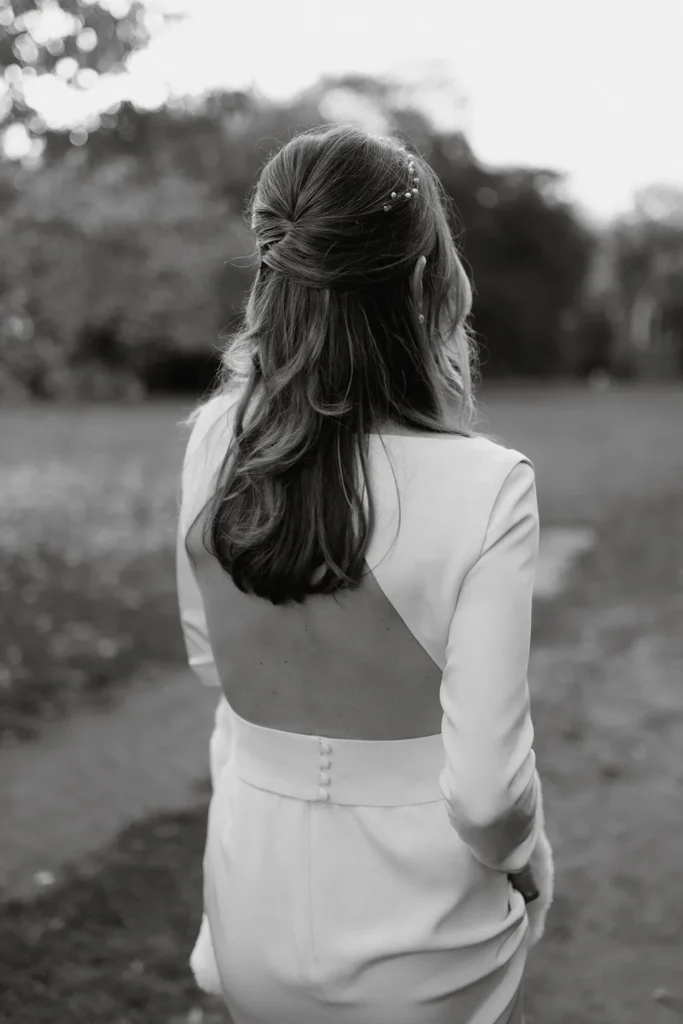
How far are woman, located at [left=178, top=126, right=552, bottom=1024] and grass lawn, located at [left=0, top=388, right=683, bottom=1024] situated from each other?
1736 mm

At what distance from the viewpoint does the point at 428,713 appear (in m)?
1.67

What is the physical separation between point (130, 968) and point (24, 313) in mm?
4262

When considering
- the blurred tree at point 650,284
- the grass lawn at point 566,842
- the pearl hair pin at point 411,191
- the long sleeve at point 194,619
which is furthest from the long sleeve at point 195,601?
the blurred tree at point 650,284

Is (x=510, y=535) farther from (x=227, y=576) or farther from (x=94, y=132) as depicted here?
(x=94, y=132)

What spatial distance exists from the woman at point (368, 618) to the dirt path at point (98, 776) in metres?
2.99

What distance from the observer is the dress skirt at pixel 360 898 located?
164 centimetres

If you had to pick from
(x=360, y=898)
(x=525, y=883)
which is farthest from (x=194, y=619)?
(x=525, y=883)

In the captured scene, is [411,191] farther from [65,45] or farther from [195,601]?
[65,45]

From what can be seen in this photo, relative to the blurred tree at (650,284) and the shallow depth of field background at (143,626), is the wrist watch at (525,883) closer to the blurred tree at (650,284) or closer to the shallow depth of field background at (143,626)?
the shallow depth of field background at (143,626)

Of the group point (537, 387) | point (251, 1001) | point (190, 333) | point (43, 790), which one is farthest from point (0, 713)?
point (537, 387)

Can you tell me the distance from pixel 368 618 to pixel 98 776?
4.25 metres

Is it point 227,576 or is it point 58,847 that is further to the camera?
point 58,847

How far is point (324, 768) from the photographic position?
1.71 meters

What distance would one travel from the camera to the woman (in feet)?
5.03
